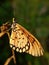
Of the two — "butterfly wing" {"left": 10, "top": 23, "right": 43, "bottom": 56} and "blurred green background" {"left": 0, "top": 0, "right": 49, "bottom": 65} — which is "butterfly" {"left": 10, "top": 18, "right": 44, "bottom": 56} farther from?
"blurred green background" {"left": 0, "top": 0, "right": 49, "bottom": 65}

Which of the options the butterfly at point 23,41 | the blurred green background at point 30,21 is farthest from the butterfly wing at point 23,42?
the blurred green background at point 30,21

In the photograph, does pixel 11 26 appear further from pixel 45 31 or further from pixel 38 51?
pixel 45 31

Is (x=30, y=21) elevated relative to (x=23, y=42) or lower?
lower

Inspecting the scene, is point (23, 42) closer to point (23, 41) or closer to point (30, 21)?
point (23, 41)

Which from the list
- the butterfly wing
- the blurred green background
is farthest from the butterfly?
the blurred green background

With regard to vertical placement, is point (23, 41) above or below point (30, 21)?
above

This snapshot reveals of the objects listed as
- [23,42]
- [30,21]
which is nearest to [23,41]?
[23,42]

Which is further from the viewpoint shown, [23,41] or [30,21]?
[30,21]
